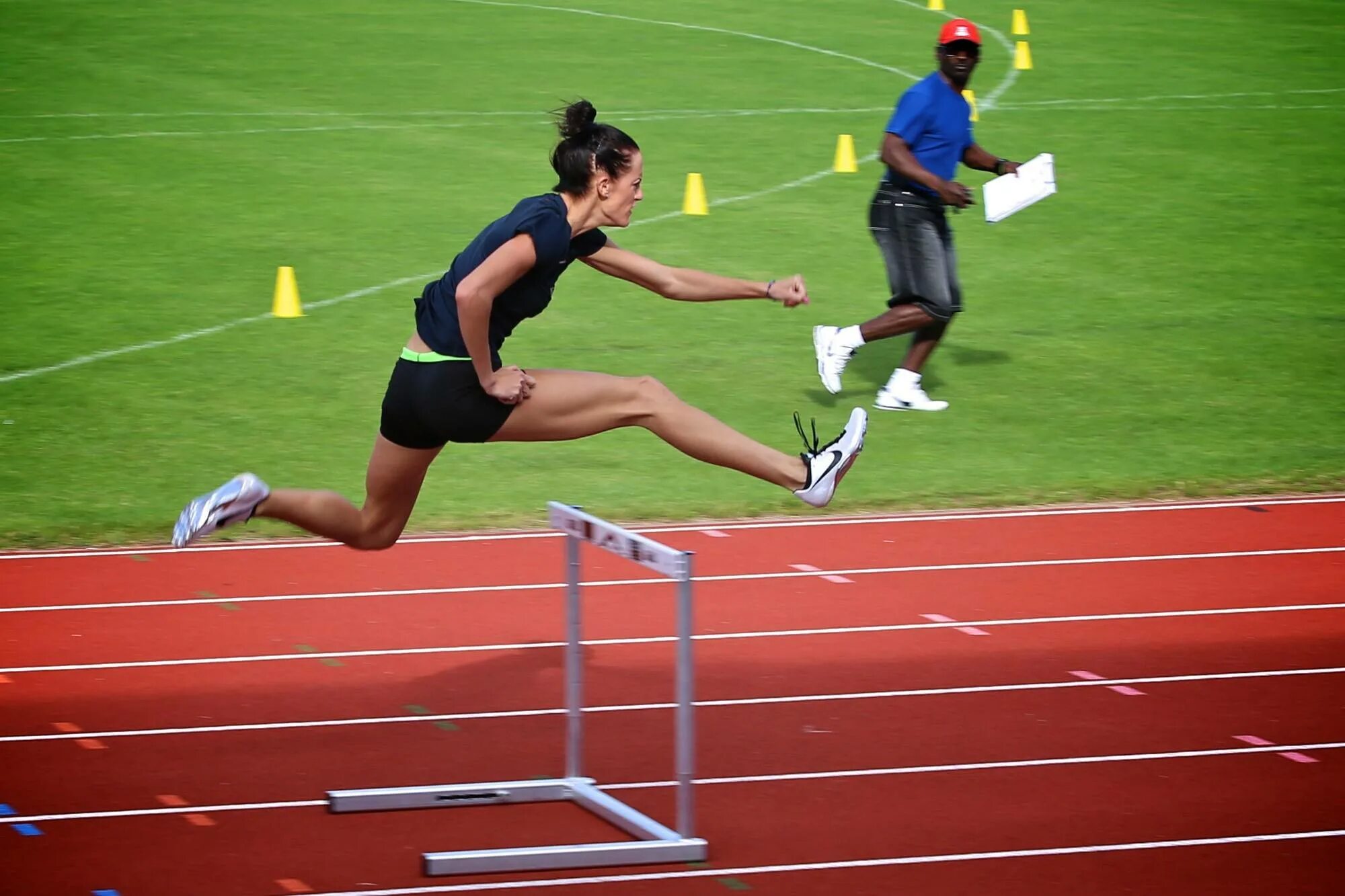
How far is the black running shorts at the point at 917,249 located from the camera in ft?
32.5

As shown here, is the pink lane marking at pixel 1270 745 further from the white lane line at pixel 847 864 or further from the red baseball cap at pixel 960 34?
the red baseball cap at pixel 960 34

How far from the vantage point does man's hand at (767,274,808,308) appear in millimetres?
6199

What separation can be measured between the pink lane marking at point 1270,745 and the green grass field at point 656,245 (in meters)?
2.86

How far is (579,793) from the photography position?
5.68 metres

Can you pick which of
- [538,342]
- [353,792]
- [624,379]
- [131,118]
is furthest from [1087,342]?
[131,118]

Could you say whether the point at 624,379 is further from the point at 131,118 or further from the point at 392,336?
the point at 131,118

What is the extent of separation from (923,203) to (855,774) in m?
4.59

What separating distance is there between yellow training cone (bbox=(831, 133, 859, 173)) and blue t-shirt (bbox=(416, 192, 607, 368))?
10516 millimetres

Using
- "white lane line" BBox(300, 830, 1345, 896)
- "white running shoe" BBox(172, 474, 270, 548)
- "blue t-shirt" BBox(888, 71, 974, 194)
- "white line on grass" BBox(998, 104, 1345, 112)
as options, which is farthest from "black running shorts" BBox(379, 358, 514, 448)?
"white line on grass" BBox(998, 104, 1345, 112)

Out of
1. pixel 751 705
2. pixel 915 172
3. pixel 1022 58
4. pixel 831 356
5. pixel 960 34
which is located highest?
pixel 1022 58

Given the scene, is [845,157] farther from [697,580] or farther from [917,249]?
[697,580]

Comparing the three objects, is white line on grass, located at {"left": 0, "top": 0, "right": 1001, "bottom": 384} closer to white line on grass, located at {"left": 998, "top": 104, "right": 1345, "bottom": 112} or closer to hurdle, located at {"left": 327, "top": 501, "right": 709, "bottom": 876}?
white line on grass, located at {"left": 998, "top": 104, "right": 1345, "bottom": 112}

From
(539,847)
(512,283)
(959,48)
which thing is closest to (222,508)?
(512,283)

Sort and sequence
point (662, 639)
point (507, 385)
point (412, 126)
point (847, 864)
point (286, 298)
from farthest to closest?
1. point (412, 126)
2. point (286, 298)
3. point (662, 639)
4. point (507, 385)
5. point (847, 864)
